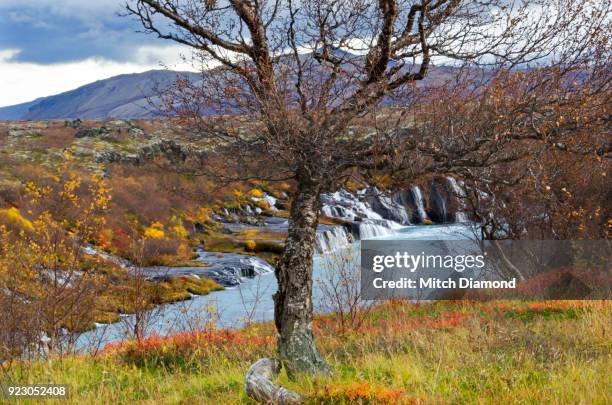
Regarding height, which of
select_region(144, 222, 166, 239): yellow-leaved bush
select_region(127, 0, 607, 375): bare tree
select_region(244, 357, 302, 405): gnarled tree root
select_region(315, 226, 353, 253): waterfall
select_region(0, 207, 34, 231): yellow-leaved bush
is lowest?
select_region(315, 226, 353, 253): waterfall

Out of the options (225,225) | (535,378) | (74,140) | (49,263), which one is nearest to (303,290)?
(535,378)

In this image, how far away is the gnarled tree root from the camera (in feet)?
19.3

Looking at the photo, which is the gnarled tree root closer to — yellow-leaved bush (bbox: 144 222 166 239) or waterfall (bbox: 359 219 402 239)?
yellow-leaved bush (bbox: 144 222 166 239)

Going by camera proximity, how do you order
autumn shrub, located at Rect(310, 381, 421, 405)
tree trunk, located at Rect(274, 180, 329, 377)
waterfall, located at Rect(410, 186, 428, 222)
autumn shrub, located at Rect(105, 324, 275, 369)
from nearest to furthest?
autumn shrub, located at Rect(310, 381, 421, 405)
tree trunk, located at Rect(274, 180, 329, 377)
autumn shrub, located at Rect(105, 324, 275, 369)
waterfall, located at Rect(410, 186, 428, 222)

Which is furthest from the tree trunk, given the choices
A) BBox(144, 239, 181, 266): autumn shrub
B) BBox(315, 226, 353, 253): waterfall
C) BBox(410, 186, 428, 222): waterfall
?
BBox(410, 186, 428, 222): waterfall

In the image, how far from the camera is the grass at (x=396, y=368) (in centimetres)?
586

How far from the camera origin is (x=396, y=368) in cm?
714

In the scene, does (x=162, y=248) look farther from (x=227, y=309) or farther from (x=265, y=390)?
(x=265, y=390)

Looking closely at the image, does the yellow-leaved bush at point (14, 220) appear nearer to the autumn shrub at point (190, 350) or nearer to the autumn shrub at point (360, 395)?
the autumn shrub at point (190, 350)

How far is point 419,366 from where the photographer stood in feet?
23.8

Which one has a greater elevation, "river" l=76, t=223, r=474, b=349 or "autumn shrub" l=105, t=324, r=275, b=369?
"autumn shrub" l=105, t=324, r=275, b=369

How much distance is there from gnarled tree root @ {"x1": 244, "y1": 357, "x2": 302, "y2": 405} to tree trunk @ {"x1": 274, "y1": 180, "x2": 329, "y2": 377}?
523 mm

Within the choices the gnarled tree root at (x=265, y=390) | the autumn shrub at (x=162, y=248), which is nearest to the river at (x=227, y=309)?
the autumn shrub at (x=162, y=248)

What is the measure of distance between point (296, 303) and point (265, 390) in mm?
1365
